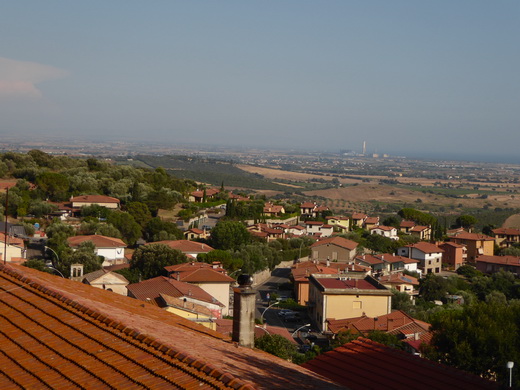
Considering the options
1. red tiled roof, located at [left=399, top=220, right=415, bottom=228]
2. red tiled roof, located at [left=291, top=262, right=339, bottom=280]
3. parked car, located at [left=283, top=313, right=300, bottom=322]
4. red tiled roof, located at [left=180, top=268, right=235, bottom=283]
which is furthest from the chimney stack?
red tiled roof, located at [left=399, top=220, right=415, bottom=228]

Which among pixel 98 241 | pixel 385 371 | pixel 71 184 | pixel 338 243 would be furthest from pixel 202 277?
pixel 71 184

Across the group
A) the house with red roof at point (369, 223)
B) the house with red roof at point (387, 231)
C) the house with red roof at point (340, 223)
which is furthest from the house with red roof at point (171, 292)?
the house with red roof at point (369, 223)

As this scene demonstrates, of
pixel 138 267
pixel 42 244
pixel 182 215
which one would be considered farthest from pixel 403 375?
pixel 182 215

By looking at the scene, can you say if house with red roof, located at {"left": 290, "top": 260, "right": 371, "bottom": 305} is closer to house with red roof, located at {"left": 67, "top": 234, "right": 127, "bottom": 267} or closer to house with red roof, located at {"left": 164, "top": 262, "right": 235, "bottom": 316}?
house with red roof, located at {"left": 164, "top": 262, "right": 235, "bottom": 316}

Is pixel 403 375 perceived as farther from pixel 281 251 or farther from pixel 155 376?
pixel 281 251

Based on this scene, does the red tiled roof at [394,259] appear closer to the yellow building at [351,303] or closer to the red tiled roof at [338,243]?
the red tiled roof at [338,243]

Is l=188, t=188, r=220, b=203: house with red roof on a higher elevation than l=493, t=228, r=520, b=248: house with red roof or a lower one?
higher
